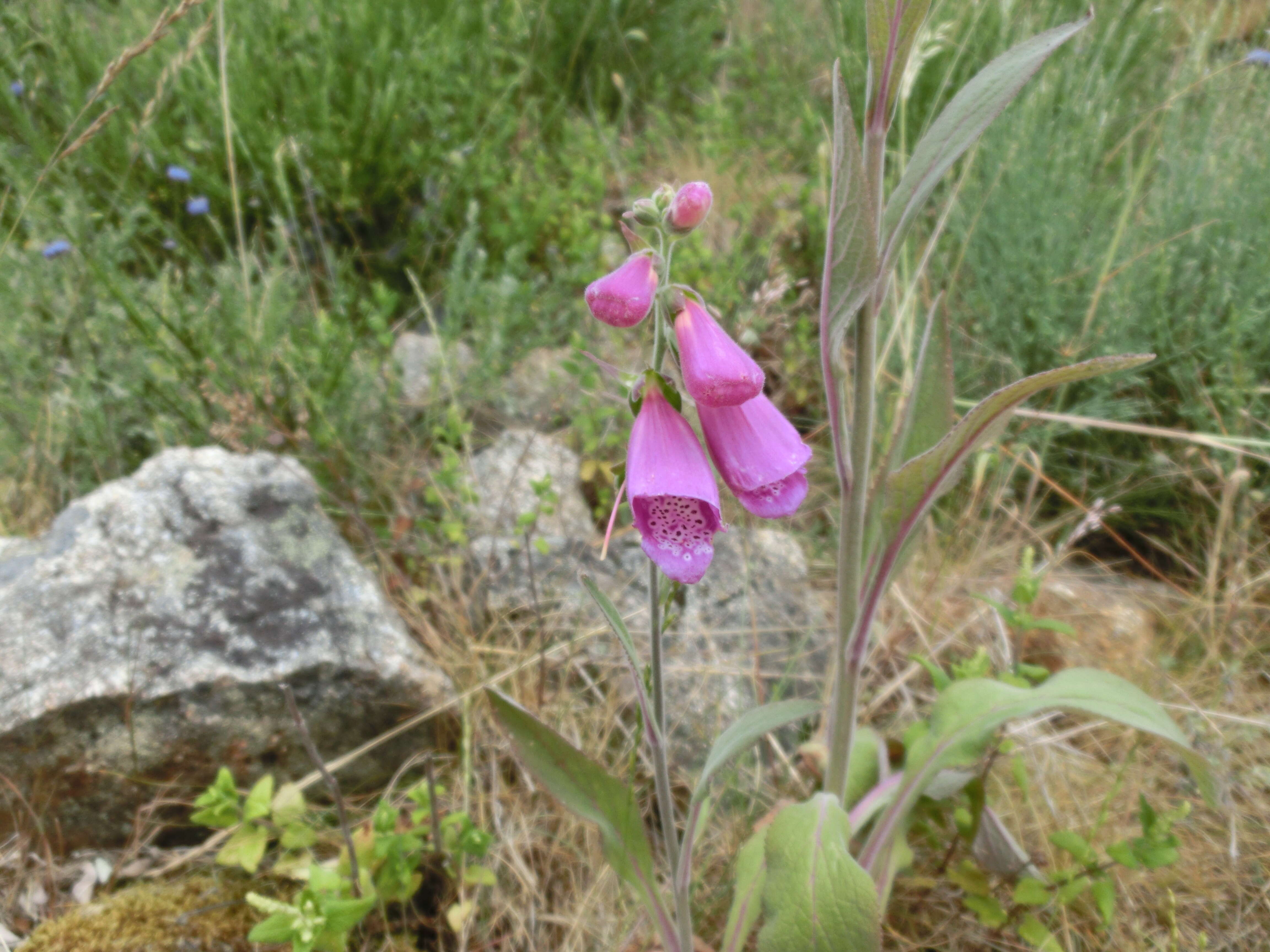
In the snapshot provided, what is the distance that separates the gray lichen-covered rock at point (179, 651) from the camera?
1702 millimetres

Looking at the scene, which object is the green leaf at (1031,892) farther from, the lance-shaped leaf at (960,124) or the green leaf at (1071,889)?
the lance-shaped leaf at (960,124)

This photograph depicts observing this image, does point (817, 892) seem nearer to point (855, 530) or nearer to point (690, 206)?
point (855, 530)

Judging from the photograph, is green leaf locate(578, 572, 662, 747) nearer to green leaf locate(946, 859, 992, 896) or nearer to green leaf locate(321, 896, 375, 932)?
green leaf locate(321, 896, 375, 932)

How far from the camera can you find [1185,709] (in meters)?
1.71

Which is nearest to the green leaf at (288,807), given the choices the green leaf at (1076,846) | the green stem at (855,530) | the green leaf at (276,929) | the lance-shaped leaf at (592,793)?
the green leaf at (276,929)

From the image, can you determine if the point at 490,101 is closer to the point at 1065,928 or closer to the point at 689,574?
the point at 689,574

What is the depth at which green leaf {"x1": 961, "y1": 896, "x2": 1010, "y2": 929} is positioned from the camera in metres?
1.51

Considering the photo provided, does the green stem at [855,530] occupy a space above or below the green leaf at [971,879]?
above

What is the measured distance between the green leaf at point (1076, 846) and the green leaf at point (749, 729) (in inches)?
23.3

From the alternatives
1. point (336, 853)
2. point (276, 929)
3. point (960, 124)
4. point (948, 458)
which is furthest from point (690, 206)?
point (336, 853)

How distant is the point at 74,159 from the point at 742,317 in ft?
8.21

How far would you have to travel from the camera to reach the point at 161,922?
1.57 meters

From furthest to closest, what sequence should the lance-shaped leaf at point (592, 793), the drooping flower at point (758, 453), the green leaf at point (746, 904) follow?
the green leaf at point (746, 904), the lance-shaped leaf at point (592, 793), the drooping flower at point (758, 453)

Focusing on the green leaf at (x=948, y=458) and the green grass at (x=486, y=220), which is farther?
the green grass at (x=486, y=220)
